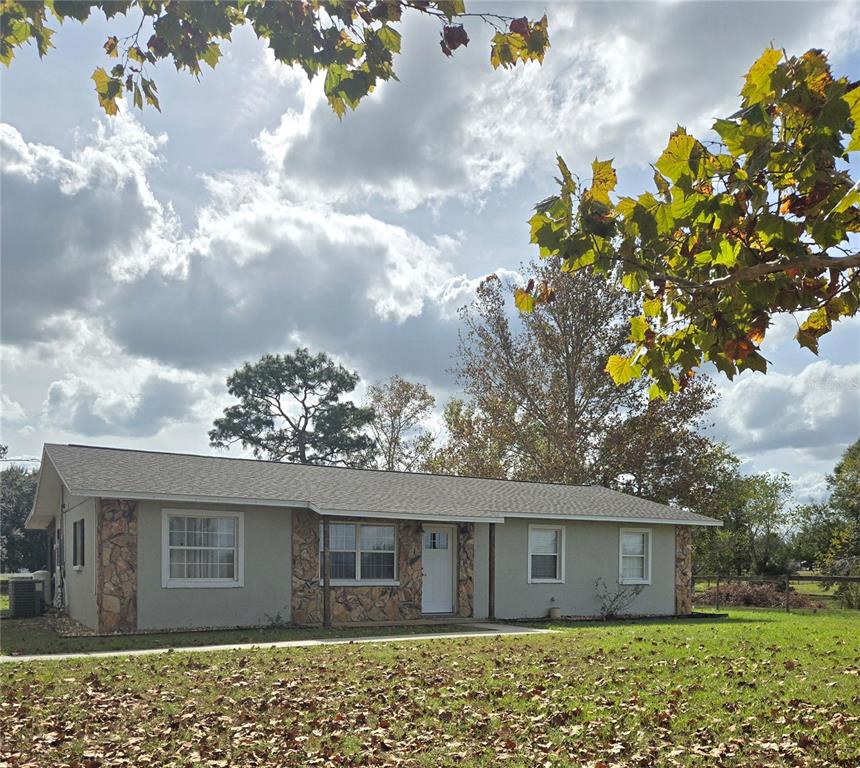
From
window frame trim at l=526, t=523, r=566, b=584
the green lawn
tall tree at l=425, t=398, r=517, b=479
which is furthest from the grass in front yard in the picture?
tall tree at l=425, t=398, r=517, b=479

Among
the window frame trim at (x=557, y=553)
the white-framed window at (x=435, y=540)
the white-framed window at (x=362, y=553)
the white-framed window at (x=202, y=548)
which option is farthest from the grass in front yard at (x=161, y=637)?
the window frame trim at (x=557, y=553)

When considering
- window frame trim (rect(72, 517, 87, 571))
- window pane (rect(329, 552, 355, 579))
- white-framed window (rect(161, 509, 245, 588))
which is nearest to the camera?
white-framed window (rect(161, 509, 245, 588))

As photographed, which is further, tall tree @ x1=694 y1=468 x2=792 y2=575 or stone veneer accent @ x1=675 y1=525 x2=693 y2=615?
tall tree @ x1=694 y1=468 x2=792 y2=575

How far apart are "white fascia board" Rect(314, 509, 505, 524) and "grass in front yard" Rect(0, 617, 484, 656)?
2.21 meters

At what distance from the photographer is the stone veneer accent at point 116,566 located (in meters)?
15.9

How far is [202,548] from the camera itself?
17.1 meters

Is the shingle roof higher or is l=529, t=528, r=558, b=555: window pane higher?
the shingle roof

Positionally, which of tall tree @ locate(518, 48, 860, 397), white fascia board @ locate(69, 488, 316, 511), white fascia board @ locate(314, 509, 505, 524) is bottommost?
white fascia board @ locate(314, 509, 505, 524)

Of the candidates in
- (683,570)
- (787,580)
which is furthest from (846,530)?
(683,570)

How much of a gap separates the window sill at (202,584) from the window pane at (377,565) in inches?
110

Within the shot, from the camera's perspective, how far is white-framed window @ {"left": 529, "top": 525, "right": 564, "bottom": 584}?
834 inches

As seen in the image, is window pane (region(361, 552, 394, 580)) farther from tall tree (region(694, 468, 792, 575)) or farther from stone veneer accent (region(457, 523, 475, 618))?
tall tree (region(694, 468, 792, 575))

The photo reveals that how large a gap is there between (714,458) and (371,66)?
3129 cm

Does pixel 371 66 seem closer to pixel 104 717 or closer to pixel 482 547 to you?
pixel 104 717
